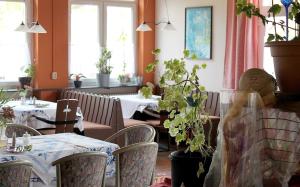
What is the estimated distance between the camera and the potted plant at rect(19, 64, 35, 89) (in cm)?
765

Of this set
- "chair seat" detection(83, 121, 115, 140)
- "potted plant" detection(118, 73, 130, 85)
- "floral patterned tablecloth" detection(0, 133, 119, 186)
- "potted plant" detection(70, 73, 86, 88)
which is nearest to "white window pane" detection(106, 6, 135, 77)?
"potted plant" detection(118, 73, 130, 85)

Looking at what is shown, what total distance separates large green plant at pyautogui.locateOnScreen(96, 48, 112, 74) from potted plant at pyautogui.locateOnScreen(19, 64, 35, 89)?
1199 mm

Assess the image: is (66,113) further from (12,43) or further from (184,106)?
(184,106)

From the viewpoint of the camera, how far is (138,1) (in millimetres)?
9156

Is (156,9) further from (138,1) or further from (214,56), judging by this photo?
(214,56)

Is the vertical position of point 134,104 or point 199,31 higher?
point 199,31

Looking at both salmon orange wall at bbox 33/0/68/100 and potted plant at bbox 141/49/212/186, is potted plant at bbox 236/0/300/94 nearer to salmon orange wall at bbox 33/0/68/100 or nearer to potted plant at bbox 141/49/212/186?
potted plant at bbox 141/49/212/186

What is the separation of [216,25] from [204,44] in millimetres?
385

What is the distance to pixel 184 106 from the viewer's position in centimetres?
166

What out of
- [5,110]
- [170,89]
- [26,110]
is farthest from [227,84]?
[170,89]

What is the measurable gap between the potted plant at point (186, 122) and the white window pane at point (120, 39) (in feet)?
23.7

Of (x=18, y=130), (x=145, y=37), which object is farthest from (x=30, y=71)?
(x=18, y=130)

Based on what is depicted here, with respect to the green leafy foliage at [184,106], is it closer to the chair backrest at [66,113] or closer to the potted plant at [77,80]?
the chair backrest at [66,113]

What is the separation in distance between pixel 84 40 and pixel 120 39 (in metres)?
0.70
